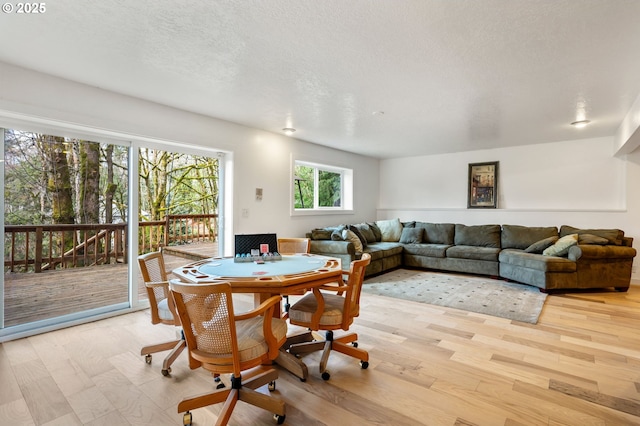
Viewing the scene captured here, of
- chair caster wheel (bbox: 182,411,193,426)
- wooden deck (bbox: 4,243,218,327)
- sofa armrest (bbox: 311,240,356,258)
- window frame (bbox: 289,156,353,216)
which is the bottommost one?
chair caster wheel (bbox: 182,411,193,426)

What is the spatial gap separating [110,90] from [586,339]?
5.18 m

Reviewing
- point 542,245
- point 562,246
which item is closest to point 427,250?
point 542,245

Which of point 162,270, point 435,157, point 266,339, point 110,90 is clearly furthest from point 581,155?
point 110,90

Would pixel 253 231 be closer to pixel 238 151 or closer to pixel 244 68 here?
pixel 238 151

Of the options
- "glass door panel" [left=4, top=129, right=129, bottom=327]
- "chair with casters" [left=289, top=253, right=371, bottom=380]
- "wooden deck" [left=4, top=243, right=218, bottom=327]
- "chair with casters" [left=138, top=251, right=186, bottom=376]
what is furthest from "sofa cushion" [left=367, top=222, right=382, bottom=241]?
"chair with casters" [left=138, top=251, right=186, bottom=376]

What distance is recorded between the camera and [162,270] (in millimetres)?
2602

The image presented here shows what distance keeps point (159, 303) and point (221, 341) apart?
3.58 feet

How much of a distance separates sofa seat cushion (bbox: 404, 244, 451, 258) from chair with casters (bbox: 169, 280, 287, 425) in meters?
4.51

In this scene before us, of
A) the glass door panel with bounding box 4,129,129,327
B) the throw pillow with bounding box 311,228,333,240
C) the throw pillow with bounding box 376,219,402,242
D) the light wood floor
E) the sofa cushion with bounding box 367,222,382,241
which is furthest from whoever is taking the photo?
the throw pillow with bounding box 376,219,402,242

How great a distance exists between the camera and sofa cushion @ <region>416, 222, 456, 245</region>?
6137mm

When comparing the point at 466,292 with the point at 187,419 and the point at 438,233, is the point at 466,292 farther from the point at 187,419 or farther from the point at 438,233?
the point at 187,419

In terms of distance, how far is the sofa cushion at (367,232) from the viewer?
6.01 metres

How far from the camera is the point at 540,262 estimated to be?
4.37 m

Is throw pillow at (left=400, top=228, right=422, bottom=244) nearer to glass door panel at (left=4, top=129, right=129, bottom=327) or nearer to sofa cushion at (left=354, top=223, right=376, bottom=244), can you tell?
sofa cushion at (left=354, top=223, right=376, bottom=244)
